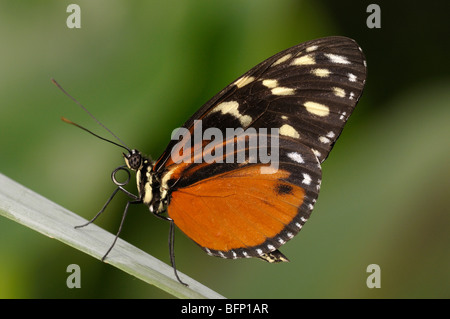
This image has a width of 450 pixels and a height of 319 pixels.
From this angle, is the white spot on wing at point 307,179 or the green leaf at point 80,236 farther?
the white spot on wing at point 307,179

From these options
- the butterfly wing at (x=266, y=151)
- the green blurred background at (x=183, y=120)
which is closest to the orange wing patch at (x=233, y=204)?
the butterfly wing at (x=266, y=151)

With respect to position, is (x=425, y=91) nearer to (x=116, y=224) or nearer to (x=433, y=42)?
(x=433, y=42)

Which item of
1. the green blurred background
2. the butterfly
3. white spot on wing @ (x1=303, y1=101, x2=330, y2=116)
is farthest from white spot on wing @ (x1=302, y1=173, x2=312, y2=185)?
the green blurred background

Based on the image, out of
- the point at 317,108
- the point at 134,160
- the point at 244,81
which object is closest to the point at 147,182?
the point at 134,160

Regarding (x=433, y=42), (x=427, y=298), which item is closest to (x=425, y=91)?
(x=433, y=42)

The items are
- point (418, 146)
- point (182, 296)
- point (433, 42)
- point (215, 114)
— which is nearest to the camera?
point (182, 296)

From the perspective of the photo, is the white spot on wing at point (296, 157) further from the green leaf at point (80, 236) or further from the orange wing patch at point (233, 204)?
the green leaf at point (80, 236)
